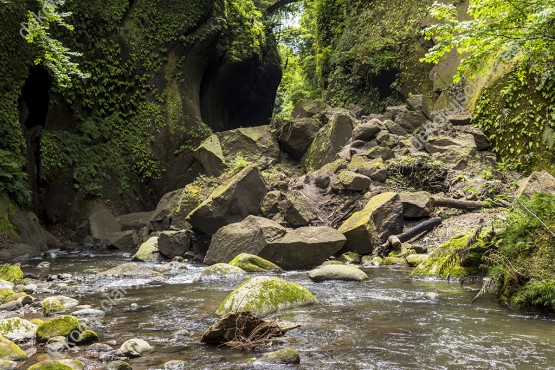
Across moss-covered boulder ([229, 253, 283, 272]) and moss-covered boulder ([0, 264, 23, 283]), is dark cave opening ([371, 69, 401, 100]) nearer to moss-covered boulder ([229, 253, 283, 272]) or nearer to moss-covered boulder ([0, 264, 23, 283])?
moss-covered boulder ([229, 253, 283, 272])

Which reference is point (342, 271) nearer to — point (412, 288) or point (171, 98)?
point (412, 288)

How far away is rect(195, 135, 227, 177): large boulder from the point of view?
1830cm

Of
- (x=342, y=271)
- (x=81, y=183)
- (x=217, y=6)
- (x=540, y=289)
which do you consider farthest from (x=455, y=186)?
(x=217, y=6)

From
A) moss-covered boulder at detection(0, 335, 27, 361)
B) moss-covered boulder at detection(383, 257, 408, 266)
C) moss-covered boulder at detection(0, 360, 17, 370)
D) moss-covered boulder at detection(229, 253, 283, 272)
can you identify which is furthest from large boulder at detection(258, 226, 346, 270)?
moss-covered boulder at detection(0, 360, 17, 370)

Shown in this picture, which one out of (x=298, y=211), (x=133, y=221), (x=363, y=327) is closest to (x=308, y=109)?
(x=133, y=221)

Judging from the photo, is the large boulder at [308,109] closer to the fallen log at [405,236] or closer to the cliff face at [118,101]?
the cliff face at [118,101]

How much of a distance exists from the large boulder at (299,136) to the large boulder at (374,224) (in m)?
6.77

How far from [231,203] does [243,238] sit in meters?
1.91

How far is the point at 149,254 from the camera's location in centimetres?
1406

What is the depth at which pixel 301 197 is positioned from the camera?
14.1 m

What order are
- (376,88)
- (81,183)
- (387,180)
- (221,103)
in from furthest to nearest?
1. (221,103)
2. (376,88)
3. (81,183)
4. (387,180)

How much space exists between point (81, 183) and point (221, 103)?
12347mm

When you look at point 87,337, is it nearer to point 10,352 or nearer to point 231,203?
point 10,352

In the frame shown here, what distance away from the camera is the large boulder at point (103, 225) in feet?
58.5
